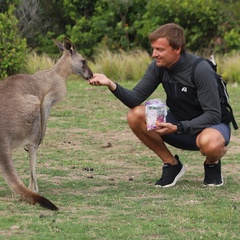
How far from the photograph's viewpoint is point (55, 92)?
6527 millimetres

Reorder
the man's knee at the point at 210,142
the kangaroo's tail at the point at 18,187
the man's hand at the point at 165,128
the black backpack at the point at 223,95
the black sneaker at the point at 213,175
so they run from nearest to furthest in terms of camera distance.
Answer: the kangaroo's tail at the point at 18,187
the man's hand at the point at 165,128
the man's knee at the point at 210,142
the black backpack at the point at 223,95
the black sneaker at the point at 213,175

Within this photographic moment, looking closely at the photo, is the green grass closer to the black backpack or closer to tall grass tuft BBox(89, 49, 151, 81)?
the black backpack

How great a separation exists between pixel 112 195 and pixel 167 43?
4.28 feet

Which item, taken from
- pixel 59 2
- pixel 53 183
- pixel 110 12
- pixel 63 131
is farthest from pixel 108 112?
pixel 59 2

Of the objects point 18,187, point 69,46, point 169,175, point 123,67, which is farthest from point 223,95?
point 123,67

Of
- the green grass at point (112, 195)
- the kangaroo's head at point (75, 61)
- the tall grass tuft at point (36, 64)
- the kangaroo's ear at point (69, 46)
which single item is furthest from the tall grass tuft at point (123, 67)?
the kangaroo's ear at point (69, 46)

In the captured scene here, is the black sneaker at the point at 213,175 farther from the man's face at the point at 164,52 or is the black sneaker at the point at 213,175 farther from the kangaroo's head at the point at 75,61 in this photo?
the kangaroo's head at the point at 75,61

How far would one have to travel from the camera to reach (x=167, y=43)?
637 centimetres

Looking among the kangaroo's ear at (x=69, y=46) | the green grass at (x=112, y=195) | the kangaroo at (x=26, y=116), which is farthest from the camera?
the kangaroo's ear at (x=69, y=46)

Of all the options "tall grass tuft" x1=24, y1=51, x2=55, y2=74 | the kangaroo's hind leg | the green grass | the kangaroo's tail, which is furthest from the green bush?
the kangaroo's tail

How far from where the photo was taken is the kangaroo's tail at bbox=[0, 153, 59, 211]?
5.43m

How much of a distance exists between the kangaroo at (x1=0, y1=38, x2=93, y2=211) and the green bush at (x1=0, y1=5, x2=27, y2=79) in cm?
890

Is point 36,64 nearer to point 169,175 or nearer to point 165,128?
point 169,175

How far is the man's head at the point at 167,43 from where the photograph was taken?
6.37 metres
